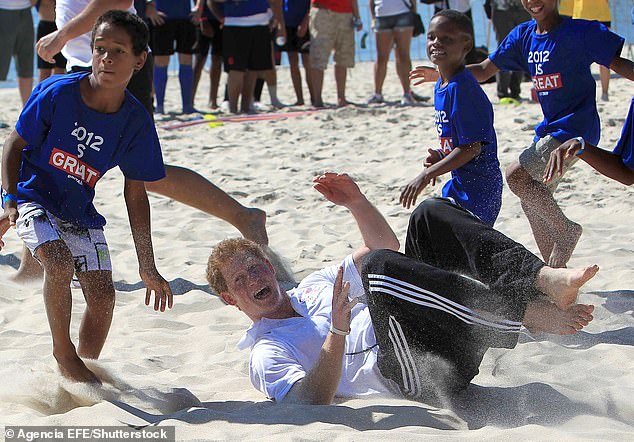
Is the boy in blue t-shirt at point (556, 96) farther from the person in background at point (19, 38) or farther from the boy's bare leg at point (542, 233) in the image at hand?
the person in background at point (19, 38)

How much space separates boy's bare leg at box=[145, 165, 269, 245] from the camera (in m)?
4.69

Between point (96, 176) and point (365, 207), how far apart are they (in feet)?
3.51

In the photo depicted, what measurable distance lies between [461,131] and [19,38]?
6.99m

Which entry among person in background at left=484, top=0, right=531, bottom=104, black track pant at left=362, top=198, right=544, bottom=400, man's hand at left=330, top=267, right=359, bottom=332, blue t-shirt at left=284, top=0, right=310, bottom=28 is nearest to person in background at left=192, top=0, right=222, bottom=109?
blue t-shirt at left=284, top=0, right=310, bottom=28

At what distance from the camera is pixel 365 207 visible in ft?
12.4

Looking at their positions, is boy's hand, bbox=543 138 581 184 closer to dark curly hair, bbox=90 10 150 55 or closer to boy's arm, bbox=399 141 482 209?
boy's arm, bbox=399 141 482 209

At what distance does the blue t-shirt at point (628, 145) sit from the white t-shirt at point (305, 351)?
123 cm

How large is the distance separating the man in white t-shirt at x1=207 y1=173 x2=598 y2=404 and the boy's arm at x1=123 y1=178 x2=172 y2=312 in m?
0.20

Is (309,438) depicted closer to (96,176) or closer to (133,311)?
(96,176)

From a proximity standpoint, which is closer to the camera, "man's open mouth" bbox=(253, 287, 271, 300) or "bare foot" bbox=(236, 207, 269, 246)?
"man's open mouth" bbox=(253, 287, 271, 300)

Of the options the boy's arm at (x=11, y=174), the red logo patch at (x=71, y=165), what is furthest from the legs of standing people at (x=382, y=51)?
A: the boy's arm at (x=11, y=174)

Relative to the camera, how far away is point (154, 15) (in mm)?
10438

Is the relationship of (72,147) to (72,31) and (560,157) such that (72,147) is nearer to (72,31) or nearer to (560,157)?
(72,31)

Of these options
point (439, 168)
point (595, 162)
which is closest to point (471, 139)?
point (439, 168)
